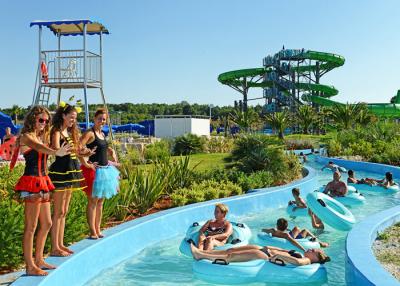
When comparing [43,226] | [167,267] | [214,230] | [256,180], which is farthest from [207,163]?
[43,226]

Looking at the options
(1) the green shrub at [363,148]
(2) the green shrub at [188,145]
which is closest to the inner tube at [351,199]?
(1) the green shrub at [363,148]

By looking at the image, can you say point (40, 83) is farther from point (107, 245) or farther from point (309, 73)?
point (309, 73)

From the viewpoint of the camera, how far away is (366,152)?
18734 mm

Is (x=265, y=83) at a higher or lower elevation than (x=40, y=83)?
higher

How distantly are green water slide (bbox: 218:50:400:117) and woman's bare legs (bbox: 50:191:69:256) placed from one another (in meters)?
38.6

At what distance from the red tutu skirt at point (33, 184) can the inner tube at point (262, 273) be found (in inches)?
84.2

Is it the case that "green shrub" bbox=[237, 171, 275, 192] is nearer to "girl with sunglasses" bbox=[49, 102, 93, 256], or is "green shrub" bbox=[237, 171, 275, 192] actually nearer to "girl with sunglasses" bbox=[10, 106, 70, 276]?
"girl with sunglasses" bbox=[49, 102, 93, 256]

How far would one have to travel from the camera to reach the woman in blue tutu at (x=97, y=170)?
528 centimetres

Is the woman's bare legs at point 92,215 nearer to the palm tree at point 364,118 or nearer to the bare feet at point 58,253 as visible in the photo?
the bare feet at point 58,253

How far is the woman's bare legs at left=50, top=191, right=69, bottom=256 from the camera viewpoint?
15.0ft

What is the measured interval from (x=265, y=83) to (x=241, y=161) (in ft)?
111

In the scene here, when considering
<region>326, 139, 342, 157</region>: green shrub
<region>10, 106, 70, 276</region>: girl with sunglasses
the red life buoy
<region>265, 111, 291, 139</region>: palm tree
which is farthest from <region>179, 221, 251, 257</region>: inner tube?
<region>265, 111, 291, 139</region>: palm tree

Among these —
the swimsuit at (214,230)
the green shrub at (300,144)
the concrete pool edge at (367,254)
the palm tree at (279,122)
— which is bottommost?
the swimsuit at (214,230)

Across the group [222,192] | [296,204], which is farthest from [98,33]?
[296,204]
